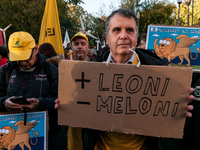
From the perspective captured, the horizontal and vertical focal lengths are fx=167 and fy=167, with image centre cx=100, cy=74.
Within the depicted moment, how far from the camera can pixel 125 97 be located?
1273 mm

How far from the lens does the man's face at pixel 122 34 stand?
1443mm

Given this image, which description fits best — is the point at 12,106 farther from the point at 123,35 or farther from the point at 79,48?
the point at 79,48

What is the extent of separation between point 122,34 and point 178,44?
136cm

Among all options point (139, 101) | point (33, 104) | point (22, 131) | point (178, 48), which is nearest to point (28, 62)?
point (33, 104)

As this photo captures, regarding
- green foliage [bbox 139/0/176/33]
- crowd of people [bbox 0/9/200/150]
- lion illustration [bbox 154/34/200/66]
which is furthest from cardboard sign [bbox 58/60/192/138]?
green foliage [bbox 139/0/176/33]

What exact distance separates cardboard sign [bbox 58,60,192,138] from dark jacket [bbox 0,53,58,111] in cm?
58

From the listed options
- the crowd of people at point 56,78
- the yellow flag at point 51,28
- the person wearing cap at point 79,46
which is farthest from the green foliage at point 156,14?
the crowd of people at point 56,78

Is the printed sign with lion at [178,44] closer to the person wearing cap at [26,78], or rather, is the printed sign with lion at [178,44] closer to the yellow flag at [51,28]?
the person wearing cap at [26,78]

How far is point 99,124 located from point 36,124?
812 mm

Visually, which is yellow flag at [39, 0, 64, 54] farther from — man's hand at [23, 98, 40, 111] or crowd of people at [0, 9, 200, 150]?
man's hand at [23, 98, 40, 111]

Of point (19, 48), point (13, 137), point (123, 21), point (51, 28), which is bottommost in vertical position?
point (13, 137)

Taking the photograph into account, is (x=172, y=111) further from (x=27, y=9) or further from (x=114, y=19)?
(x=27, y=9)

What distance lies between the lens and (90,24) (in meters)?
35.2

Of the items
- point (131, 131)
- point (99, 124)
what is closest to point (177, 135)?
point (131, 131)
